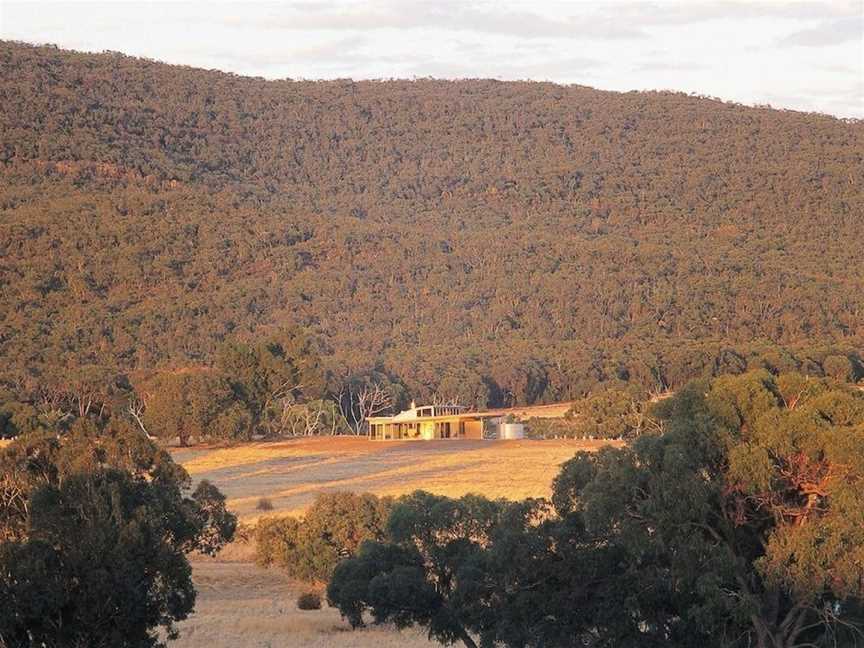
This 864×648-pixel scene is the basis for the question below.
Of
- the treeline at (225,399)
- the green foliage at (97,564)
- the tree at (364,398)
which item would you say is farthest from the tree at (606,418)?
the green foliage at (97,564)

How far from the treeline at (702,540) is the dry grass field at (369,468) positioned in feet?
62.5

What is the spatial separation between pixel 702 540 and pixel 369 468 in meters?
33.8

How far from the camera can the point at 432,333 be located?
106 m

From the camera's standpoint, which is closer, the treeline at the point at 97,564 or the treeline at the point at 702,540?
the treeline at the point at 702,540

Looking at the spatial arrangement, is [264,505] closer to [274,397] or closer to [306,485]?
[306,485]

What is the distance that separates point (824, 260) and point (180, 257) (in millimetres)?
49920

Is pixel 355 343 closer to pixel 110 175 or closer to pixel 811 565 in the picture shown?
pixel 110 175

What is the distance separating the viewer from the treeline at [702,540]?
17578 mm

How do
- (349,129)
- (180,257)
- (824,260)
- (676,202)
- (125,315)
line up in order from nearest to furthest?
(125,315), (180,257), (824,260), (676,202), (349,129)

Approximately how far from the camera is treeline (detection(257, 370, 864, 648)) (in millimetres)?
17578

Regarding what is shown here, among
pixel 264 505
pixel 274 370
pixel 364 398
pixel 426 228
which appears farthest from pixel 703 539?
pixel 426 228

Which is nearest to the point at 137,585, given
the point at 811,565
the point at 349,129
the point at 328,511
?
the point at 811,565

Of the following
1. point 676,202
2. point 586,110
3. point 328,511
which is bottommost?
point 328,511

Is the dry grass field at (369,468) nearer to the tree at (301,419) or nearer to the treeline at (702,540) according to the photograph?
the tree at (301,419)
